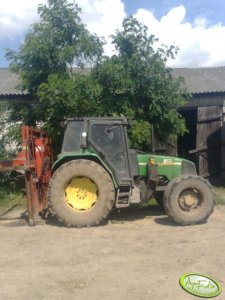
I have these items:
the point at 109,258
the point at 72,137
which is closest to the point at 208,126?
the point at 72,137

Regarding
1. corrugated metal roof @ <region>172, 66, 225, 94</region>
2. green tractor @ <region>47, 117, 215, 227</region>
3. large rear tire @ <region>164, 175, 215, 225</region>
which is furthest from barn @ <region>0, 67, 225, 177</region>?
large rear tire @ <region>164, 175, 215, 225</region>

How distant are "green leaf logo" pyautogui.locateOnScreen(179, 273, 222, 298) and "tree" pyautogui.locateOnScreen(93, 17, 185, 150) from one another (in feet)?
18.5

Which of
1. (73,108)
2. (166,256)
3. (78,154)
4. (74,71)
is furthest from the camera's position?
(74,71)

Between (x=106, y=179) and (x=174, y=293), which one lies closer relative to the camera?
(x=174, y=293)

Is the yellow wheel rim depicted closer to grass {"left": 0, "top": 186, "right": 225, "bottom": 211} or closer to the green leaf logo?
grass {"left": 0, "top": 186, "right": 225, "bottom": 211}

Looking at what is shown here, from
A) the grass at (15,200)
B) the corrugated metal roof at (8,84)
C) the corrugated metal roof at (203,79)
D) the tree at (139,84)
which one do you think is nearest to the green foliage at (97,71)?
the tree at (139,84)

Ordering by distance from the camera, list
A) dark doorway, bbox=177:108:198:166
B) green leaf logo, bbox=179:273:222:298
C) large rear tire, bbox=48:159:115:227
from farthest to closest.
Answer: dark doorway, bbox=177:108:198:166 < large rear tire, bbox=48:159:115:227 < green leaf logo, bbox=179:273:222:298

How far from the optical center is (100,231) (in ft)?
24.8

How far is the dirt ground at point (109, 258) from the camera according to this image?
4859mm

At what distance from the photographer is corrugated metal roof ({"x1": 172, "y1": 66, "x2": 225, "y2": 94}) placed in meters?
15.2

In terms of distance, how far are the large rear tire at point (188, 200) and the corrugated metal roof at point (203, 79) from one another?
704 centimetres

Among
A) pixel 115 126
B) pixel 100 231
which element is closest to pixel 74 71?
pixel 115 126

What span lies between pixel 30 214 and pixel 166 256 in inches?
119

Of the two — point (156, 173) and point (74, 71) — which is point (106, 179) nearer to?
point (156, 173)
